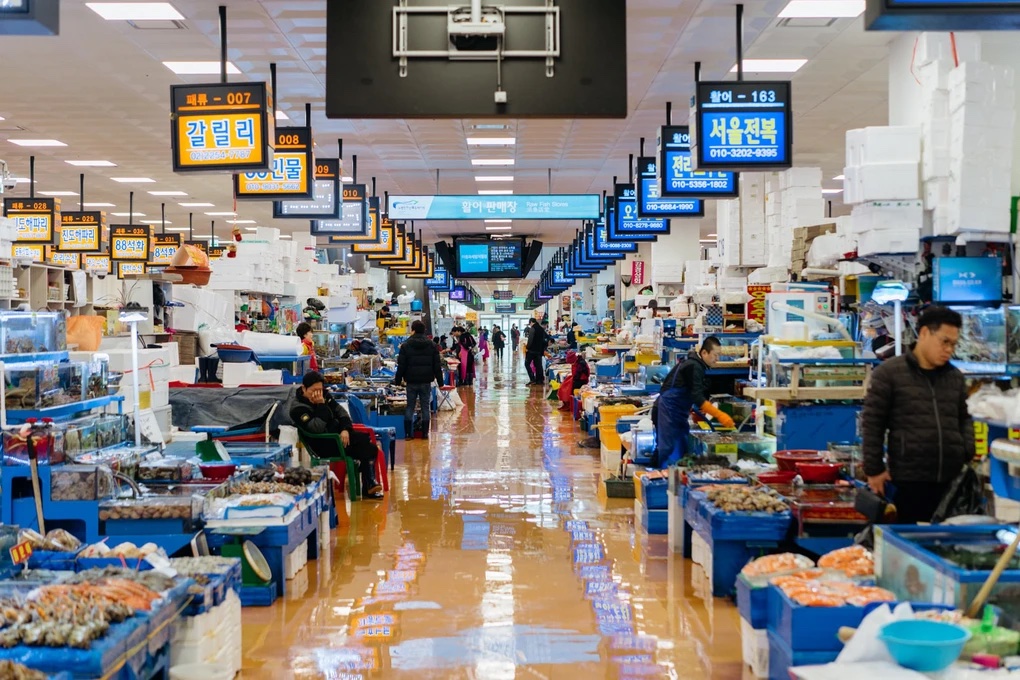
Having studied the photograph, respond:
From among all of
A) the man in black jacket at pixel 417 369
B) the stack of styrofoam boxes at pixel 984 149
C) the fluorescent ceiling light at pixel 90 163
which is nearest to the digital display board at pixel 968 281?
the stack of styrofoam boxes at pixel 984 149

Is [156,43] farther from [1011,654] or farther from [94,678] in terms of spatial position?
[1011,654]

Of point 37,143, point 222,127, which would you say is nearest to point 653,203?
point 222,127

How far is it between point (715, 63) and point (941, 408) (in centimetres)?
628

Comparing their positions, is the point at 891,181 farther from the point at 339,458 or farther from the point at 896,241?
the point at 339,458

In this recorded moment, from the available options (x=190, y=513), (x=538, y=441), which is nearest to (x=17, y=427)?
(x=190, y=513)

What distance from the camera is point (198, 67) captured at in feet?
36.2

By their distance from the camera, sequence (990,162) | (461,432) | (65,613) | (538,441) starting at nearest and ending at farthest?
1. (65,613)
2. (990,162)
3. (538,441)
4. (461,432)

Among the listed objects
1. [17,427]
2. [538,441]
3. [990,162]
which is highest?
[990,162]

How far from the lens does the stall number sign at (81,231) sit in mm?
18453

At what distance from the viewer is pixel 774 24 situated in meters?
9.44

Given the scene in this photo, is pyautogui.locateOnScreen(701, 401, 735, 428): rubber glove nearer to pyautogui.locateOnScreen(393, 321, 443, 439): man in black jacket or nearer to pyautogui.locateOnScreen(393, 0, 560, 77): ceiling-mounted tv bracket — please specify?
pyautogui.locateOnScreen(393, 0, 560, 77): ceiling-mounted tv bracket

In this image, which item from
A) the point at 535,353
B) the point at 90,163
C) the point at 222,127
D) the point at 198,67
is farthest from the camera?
the point at 535,353

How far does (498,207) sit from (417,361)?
3025 mm

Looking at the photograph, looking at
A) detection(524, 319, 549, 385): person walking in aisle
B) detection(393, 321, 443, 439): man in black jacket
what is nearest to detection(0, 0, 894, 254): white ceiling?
detection(393, 321, 443, 439): man in black jacket
